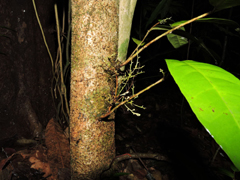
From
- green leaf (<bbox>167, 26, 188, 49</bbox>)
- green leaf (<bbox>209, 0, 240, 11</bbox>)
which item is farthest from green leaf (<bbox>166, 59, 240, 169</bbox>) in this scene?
green leaf (<bbox>167, 26, 188, 49</bbox>)

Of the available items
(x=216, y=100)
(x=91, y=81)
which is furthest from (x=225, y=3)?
(x=91, y=81)

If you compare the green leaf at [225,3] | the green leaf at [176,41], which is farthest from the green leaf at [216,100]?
the green leaf at [176,41]

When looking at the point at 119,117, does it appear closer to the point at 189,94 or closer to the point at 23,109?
the point at 23,109

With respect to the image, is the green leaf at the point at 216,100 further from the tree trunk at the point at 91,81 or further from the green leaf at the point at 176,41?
the green leaf at the point at 176,41

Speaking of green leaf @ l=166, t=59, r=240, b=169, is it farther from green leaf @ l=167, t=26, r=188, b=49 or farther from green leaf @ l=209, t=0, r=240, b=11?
green leaf @ l=167, t=26, r=188, b=49

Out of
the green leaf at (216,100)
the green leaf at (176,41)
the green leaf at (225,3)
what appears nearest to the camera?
the green leaf at (216,100)

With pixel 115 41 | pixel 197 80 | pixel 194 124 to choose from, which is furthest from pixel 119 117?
pixel 197 80
